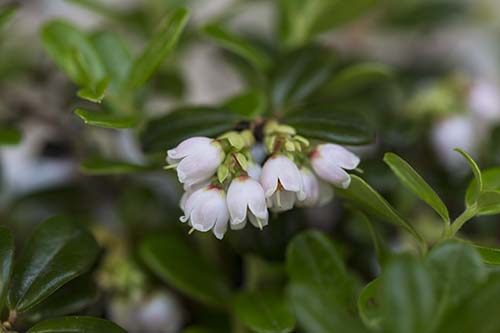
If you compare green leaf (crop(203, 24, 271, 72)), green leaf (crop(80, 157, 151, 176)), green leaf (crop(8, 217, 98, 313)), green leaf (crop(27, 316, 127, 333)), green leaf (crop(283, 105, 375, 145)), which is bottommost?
green leaf (crop(8, 217, 98, 313))

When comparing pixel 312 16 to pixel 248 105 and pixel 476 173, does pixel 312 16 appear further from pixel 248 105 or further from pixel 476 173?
pixel 476 173

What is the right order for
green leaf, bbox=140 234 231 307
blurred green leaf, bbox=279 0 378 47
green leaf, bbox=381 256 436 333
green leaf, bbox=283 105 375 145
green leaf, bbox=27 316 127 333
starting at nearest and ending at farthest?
green leaf, bbox=381 256 436 333
green leaf, bbox=27 316 127 333
green leaf, bbox=283 105 375 145
green leaf, bbox=140 234 231 307
blurred green leaf, bbox=279 0 378 47

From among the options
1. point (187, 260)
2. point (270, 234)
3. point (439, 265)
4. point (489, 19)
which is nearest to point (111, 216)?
point (187, 260)

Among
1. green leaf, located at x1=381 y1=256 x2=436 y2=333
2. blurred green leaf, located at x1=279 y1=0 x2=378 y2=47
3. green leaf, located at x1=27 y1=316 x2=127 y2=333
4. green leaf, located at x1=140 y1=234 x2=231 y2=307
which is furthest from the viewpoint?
blurred green leaf, located at x1=279 y1=0 x2=378 y2=47

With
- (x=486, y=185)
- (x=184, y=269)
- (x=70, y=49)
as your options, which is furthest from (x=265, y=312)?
(x=70, y=49)

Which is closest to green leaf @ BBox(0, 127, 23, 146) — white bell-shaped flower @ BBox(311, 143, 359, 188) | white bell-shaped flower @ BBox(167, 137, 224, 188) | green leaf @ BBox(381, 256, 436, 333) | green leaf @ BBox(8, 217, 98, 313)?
green leaf @ BBox(8, 217, 98, 313)

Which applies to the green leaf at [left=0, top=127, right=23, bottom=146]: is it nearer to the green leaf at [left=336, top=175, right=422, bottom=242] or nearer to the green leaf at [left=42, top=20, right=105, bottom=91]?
the green leaf at [left=42, top=20, right=105, bottom=91]

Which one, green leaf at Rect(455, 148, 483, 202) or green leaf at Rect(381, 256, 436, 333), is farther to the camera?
green leaf at Rect(455, 148, 483, 202)
